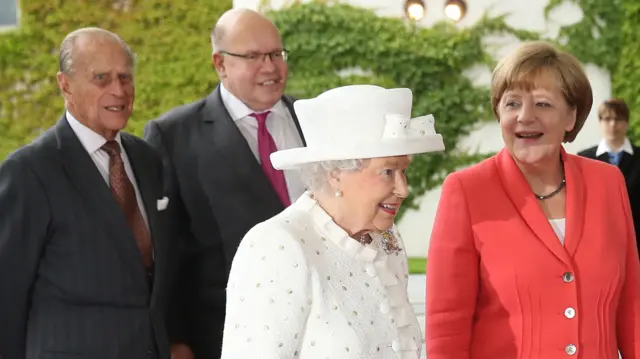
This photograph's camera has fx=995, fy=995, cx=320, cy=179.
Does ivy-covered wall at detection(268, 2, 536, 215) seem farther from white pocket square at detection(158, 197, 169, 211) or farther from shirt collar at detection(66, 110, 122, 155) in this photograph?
shirt collar at detection(66, 110, 122, 155)

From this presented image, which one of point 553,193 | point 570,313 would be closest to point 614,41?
point 553,193

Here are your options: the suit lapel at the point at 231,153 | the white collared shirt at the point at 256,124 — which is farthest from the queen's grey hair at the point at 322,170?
the white collared shirt at the point at 256,124

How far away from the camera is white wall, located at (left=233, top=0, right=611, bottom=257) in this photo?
28.1ft

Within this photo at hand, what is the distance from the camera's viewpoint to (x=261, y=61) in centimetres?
340

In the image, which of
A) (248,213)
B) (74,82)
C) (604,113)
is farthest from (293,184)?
(604,113)

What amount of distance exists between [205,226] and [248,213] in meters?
0.15

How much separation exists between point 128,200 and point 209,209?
0.33 m

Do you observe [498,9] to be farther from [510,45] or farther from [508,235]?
[508,235]

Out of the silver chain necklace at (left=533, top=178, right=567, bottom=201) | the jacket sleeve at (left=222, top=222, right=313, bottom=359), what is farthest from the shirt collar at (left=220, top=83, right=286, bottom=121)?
the jacket sleeve at (left=222, top=222, right=313, bottom=359)

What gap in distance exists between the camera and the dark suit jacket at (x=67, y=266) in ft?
8.78

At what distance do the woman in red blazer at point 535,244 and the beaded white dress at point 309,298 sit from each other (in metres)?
0.44

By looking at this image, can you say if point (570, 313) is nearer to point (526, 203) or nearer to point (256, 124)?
point (526, 203)

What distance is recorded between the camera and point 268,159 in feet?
10.9

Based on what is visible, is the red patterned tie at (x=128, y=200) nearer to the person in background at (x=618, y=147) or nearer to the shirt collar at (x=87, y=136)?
the shirt collar at (x=87, y=136)
